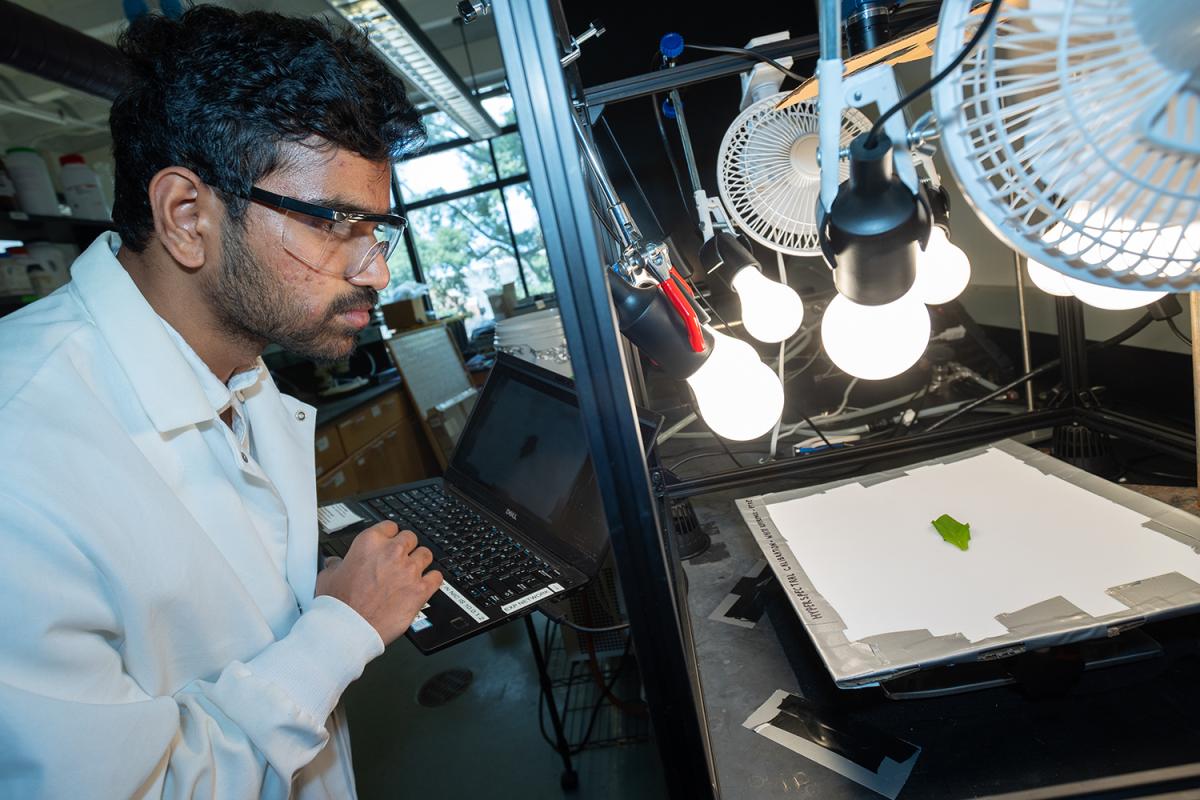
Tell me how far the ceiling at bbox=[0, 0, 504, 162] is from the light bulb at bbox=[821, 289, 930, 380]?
3105mm

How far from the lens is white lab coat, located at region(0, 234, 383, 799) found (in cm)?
49

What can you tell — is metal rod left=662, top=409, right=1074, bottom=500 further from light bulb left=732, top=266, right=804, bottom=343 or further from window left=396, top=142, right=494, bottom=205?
window left=396, top=142, right=494, bottom=205

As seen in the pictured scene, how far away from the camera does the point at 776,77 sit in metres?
0.93

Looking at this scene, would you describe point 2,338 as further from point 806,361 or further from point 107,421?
point 806,361

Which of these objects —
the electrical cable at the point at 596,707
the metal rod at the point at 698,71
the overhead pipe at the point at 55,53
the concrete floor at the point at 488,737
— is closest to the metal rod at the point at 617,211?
the metal rod at the point at 698,71

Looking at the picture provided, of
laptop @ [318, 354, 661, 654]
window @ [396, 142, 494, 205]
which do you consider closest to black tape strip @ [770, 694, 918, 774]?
laptop @ [318, 354, 661, 654]

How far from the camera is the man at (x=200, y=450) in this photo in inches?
20.1

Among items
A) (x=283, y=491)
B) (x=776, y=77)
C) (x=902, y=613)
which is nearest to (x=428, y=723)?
(x=283, y=491)

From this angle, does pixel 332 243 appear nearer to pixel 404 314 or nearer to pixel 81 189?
pixel 81 189

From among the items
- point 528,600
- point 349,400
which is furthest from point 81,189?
point 528,600

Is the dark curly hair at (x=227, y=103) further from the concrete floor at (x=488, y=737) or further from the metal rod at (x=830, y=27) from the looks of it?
the concrete floor at (x=488, y=737)

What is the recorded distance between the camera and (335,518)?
1124 mm

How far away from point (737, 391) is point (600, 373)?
15.7 inches

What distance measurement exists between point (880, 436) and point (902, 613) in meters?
0.70
